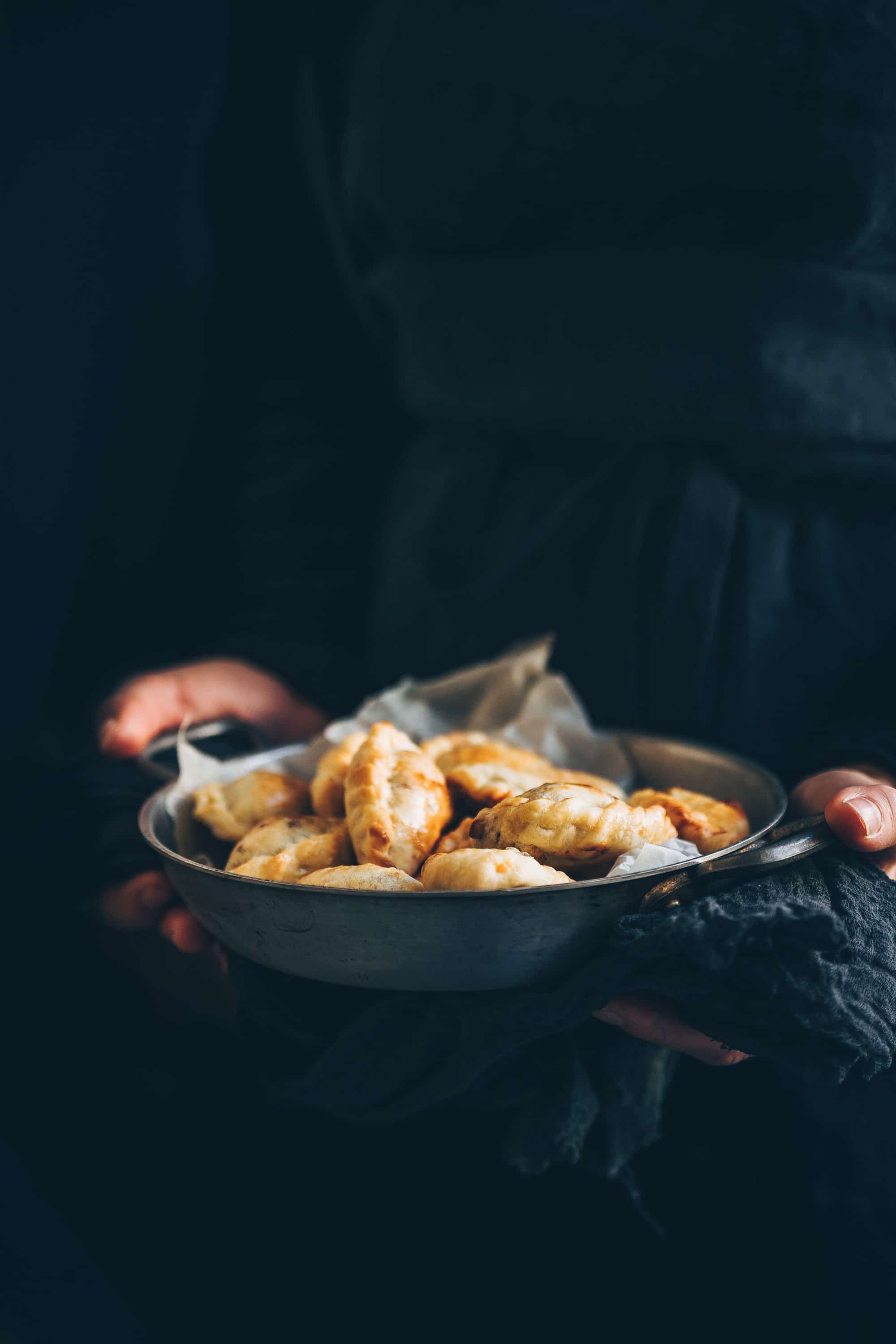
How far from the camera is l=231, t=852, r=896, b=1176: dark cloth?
0.41 m

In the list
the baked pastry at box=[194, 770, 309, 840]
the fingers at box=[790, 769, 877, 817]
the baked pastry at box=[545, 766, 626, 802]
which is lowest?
the fingers at box=[790, 769, 877, 817]

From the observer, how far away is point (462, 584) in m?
0.80

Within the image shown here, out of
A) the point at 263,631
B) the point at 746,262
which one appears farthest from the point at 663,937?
the point at 263,631

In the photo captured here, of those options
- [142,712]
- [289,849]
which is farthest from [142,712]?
[289,849]

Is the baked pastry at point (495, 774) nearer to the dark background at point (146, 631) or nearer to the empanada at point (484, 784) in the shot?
the empanada at point (484, 784)

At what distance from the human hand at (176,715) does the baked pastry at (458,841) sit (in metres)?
0.19

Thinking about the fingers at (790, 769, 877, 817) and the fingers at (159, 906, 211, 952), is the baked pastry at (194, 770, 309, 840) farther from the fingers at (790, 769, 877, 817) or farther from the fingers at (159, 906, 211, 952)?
the fingers at (790, 769, 877, 817)

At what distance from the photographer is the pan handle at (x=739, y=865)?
41 centimetres

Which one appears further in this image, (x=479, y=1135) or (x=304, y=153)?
(x=304, y=153)

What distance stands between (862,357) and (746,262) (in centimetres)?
11

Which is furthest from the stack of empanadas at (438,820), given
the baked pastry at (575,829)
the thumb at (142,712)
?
the thumb at (142,712)

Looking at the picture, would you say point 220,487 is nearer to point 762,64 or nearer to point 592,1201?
point 762,64

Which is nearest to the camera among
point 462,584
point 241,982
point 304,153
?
point 241,982

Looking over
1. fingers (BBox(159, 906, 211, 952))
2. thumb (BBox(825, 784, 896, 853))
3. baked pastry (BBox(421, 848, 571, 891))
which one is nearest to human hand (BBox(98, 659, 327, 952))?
fingers (BBox(159, 906, 211, 952))
